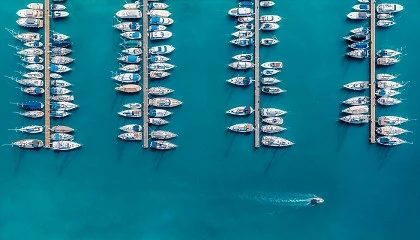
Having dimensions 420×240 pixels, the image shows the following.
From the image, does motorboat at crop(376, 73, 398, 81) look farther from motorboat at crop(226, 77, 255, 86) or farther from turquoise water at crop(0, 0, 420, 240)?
motorboat at crop(226, 77, 255, 86)

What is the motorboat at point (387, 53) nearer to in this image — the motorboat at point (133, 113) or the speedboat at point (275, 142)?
the speedboat at point (275, 142)

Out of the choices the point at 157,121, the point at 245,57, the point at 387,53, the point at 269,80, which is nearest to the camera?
the point at 387,53

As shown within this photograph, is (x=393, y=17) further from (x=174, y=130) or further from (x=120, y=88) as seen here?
(x=120, y=88)

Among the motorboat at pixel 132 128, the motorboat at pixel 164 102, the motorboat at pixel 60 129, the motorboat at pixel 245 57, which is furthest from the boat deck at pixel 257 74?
the motorboat at pixel 60 129

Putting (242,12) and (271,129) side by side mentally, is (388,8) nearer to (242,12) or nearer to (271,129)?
(242,12)

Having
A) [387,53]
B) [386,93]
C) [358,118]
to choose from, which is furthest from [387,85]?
[358,118]

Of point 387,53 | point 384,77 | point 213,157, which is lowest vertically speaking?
point 213,157
